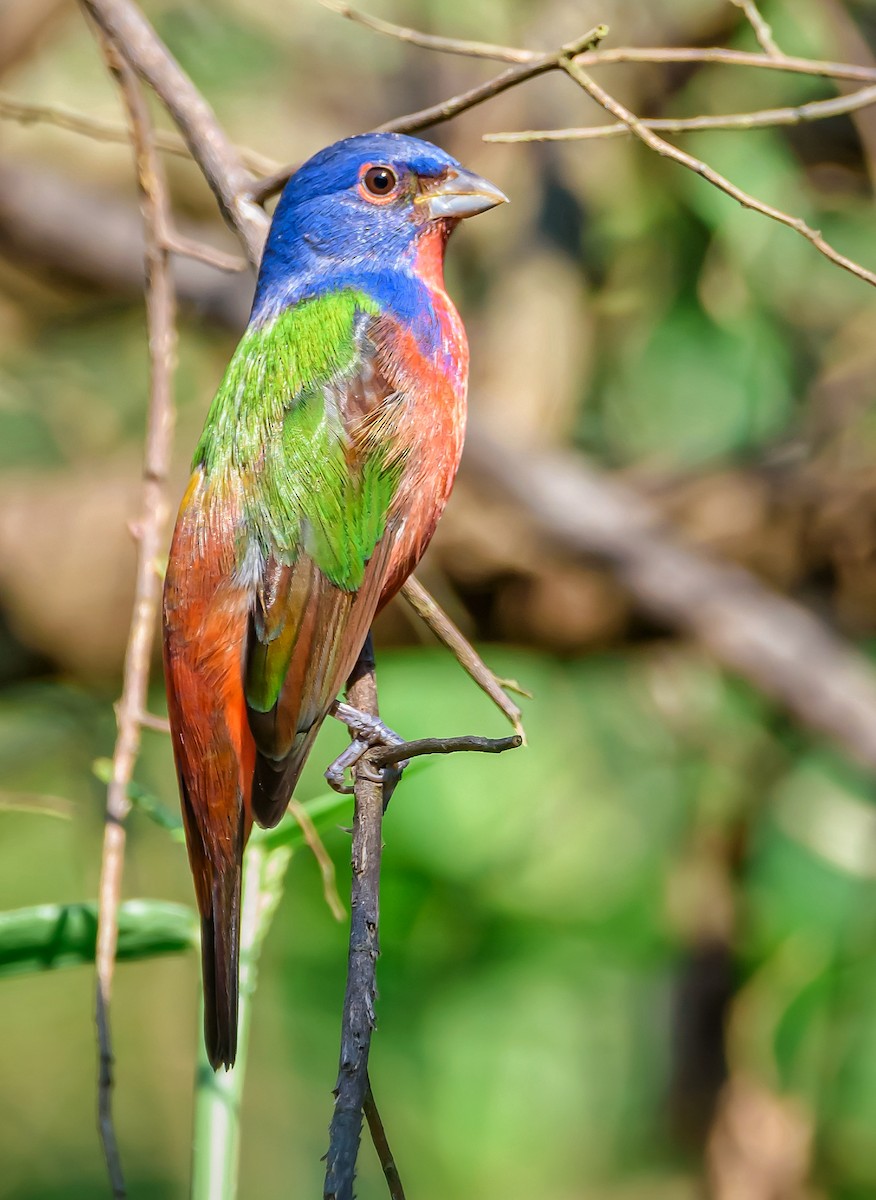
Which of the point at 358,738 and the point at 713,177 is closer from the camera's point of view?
the point at 713,177

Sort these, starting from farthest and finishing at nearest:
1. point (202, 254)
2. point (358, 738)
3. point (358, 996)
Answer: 1. point (202, 254)
2. point (358, 738)
3. point (358, 996)

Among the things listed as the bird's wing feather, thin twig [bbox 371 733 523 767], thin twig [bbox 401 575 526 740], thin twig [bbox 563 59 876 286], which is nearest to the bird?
the bird's wing feather

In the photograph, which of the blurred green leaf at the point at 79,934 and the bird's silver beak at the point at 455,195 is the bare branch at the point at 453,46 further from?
the blurred green leaf at the point at 79,934

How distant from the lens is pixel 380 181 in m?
2.80

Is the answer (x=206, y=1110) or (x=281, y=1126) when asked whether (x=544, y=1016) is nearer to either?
(x=281, y=1126)

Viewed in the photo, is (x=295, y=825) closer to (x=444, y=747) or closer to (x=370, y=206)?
(x=444, y=747)

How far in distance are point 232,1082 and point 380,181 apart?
171cm

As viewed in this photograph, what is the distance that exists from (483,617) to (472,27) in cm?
236

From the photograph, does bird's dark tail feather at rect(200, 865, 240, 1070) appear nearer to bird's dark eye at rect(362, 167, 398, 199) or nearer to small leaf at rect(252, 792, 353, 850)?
small leaf at rect(252, 792, 353, 850)

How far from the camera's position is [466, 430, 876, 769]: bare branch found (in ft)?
12.9

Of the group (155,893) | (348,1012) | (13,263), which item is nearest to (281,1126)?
(155,893)

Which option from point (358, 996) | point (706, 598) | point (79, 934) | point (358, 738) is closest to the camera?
point (358, 996)

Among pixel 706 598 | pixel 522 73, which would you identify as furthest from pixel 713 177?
pixel 706 598

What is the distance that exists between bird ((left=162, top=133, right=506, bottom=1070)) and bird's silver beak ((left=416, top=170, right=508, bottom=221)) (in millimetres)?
269
